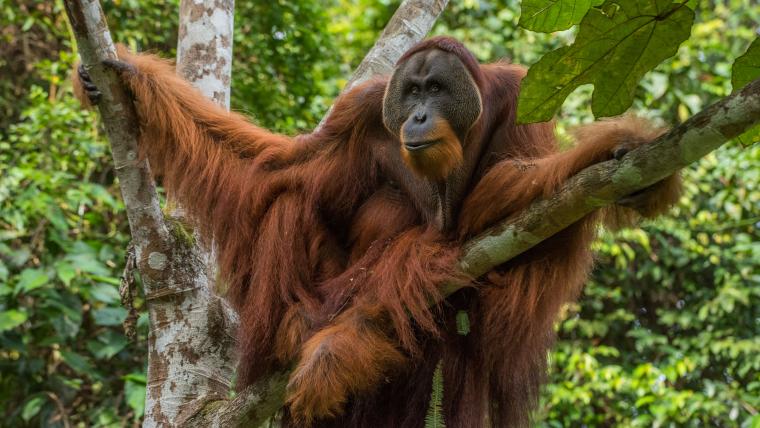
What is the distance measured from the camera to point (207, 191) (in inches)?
131

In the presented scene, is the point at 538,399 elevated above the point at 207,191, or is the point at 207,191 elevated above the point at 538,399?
the point at 207,191

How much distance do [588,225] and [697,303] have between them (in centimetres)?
492

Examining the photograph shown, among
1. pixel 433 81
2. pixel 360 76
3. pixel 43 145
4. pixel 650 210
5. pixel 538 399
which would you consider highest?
pixel 43 145

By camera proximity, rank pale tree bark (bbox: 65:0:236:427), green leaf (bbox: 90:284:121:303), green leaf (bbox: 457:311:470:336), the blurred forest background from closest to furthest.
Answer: green leaf (bbox: 457:311:470:336), pale tree bark (bbox: 65:0:236:427), green leaf (bbox: 90:284:121:303), the blurred forest background

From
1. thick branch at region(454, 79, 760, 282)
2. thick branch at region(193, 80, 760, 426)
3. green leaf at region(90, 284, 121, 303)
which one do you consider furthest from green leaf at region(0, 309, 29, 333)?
thick branch at region(454, 79, 760, 282)

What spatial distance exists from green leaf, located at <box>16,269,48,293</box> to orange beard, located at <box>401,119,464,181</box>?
2733mm

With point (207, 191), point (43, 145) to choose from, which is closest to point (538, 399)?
point (207, 191)

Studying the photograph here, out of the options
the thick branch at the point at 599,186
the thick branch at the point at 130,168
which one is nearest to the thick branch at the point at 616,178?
the thick branch at the point at 599,186

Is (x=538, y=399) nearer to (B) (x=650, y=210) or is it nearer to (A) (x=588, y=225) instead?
(A) (x=588, y=225)

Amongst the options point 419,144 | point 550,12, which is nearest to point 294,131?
point 419,144

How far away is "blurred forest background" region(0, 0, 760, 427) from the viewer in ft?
17.1

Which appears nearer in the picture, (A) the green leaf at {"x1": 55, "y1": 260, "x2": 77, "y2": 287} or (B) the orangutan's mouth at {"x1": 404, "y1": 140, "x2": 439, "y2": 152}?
(B) the orangutan's mouth at {"x1": 404, "y1": 140, "x2": 439, "y2": 152}

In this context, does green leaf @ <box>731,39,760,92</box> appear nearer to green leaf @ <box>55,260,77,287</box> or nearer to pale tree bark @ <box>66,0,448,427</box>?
pale tree bark @ <box>66,0,448,427</box>

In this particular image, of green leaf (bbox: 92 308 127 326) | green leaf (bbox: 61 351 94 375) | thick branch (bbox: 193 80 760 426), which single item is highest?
green leaf (bbox: 92 308 127 326)
